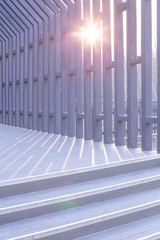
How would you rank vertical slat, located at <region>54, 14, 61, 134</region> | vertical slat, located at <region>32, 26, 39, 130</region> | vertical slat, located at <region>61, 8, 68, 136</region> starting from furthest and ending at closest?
A: 1. vertical slat, located at <region>32, 26, 39, 130</region>
2. vertical slat, located at <region>54, 14, 61, 134</region>
3. vertical slat, located at <region>61, 8, 68, 136</region>

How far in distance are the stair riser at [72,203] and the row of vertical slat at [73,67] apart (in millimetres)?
1799

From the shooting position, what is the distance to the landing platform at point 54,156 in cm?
481

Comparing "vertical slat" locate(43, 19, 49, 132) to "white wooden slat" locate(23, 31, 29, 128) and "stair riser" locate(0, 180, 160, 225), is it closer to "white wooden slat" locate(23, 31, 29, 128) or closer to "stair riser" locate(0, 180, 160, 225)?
"white wooden slat" locate(23, 31, 29, 128)

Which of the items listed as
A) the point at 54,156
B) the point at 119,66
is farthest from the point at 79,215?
the point at 119,66

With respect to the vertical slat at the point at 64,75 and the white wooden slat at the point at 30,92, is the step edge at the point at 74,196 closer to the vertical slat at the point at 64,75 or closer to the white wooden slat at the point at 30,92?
the vertical slat at the point at 64,75

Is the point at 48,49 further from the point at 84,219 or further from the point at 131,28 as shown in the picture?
the point at 84,219

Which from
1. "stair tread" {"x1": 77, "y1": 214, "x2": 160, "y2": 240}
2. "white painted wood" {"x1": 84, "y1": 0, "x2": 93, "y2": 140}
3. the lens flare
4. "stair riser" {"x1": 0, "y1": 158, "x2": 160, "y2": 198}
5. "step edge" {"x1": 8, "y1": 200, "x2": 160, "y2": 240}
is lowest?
"stair tread" {"x1": 77, "y1": 214, "x2": 160, "y2": 240}

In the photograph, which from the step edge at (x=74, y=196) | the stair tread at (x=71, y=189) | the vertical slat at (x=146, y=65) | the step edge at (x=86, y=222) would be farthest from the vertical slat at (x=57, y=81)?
the step edge at (x=86, y=222)

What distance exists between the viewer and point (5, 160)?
18.5ft

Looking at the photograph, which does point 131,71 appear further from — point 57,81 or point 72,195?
point 57,81

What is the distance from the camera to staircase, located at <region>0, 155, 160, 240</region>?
354 centimetres

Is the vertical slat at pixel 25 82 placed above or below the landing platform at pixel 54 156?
above

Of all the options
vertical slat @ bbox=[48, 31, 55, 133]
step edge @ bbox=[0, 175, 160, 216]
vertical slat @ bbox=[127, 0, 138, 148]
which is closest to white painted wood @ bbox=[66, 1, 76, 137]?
vertical slat @ bbox=[48, 31, 55, 133]

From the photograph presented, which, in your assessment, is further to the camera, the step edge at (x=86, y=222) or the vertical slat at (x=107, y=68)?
the vertical slat at (x=107, y=68)
